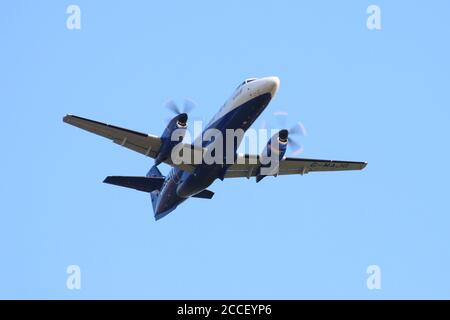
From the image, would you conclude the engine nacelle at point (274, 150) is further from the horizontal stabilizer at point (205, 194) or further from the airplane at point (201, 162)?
the horizontal stabilizer at point (205, 194)

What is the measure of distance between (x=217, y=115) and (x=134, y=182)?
6739mm

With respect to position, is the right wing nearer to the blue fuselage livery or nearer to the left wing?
the blue fuselage livery

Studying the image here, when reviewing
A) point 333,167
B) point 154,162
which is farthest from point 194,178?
point 333,167

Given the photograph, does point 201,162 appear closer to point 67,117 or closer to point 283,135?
point 283,135

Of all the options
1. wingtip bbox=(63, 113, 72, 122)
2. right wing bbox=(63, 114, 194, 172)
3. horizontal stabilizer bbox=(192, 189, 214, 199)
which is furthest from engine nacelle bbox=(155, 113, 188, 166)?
horizontal stabilizer bbox=(192, 189, 214, 199)

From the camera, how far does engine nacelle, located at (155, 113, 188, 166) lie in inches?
1299

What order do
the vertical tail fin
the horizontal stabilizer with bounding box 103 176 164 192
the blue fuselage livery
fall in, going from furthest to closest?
the vertical tail fin < the horizontal stabilizer with bounding box 103 176 164 192 < the blue fuselage livery

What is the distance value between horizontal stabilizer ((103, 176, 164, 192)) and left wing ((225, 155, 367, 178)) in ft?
11.9

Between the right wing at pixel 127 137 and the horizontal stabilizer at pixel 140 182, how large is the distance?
11.6 feet

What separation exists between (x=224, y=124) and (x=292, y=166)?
22.8ft

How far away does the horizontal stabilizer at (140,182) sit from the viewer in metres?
37.5

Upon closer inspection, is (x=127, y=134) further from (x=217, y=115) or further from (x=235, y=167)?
(x=235, y=167)

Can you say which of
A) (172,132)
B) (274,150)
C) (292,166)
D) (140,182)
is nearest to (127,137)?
(172,132)

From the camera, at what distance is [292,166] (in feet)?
126
